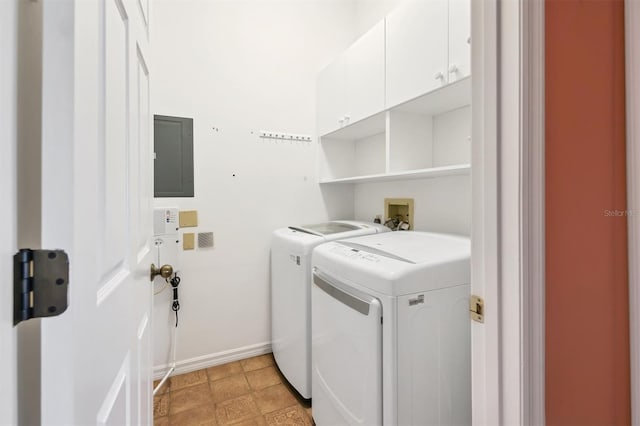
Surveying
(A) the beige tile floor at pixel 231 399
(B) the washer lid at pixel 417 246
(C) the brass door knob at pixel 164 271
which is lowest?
(A) the beige tile floor at pixel 231 399

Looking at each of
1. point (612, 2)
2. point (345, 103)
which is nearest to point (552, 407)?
point (612, 2)

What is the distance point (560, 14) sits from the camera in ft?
2.25

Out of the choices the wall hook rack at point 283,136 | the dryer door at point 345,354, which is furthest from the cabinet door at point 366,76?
the dryer door at point 345,354

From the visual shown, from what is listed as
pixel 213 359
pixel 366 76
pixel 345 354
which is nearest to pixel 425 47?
pixel 366 76

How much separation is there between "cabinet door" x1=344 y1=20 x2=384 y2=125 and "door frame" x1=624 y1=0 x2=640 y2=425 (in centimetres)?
104

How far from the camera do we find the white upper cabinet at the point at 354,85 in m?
1.74

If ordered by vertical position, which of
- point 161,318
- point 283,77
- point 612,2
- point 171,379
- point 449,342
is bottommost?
point 171,379

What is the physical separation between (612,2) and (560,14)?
0.97 feet

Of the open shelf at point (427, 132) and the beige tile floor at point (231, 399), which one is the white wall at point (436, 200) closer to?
the open shelf at point (427, 132)

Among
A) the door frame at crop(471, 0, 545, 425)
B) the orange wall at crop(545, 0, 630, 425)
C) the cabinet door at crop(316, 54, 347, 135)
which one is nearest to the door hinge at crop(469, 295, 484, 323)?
the door frame at crop(471, 0, 545, 425)

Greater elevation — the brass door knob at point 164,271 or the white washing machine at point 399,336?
the brass door knob at point 164,271

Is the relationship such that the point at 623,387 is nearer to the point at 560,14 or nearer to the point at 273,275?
the point at 560,14

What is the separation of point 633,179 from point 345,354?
1.10 metres

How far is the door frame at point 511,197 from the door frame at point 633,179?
41 centimetres
